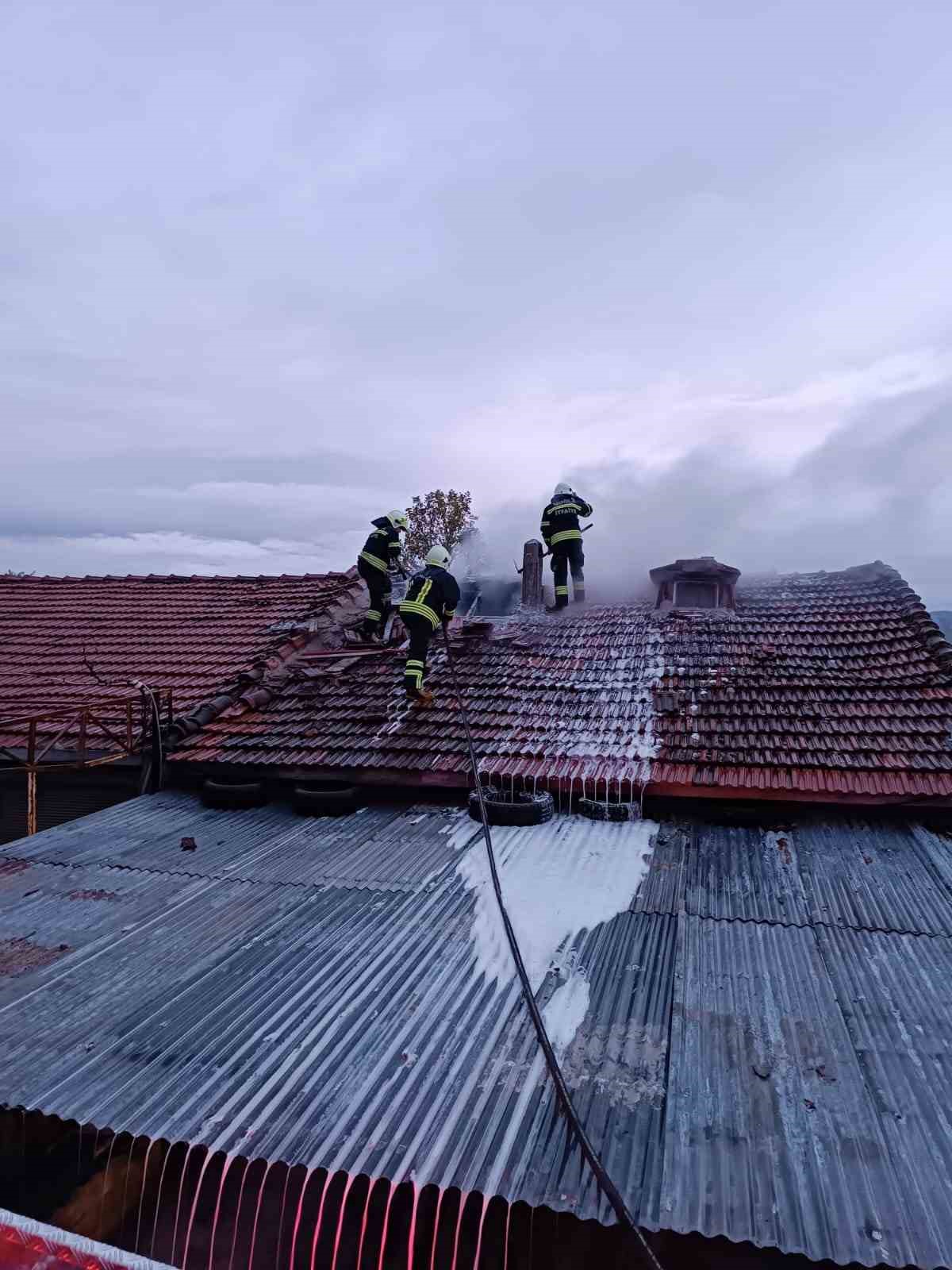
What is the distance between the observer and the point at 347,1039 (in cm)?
324

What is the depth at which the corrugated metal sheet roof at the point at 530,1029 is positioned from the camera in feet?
8.11

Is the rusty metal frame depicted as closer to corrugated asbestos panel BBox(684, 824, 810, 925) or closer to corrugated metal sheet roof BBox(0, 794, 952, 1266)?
corrugated metal sheet roof BBox(0, 794, 952, 1266)

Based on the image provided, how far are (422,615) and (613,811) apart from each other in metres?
3.02

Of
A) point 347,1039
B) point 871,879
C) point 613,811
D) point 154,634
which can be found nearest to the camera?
point 347,1039

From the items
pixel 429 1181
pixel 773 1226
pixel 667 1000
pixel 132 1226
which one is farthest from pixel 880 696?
pixel 132 1226

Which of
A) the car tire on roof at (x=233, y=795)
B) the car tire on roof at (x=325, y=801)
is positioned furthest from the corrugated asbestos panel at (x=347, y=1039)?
the car tire on roof at (x=233, y=795)

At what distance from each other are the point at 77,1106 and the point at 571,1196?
6.71 feet

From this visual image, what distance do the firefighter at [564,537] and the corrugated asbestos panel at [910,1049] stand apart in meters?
6.91

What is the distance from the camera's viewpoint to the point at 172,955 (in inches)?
159

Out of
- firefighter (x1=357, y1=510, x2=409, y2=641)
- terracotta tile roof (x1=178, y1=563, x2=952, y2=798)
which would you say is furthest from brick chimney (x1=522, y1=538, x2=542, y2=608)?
firefighter (x1=357, y1=510, x2=409, y2=641)

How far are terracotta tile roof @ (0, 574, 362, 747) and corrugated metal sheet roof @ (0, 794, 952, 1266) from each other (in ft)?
11.3

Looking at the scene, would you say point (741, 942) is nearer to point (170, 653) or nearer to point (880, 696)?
point (880, 696)

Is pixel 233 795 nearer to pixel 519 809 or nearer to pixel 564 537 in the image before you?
pixel 519 809

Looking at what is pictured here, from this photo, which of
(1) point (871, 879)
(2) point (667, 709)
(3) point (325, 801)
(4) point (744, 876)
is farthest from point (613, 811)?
(3) point (325, 801)
